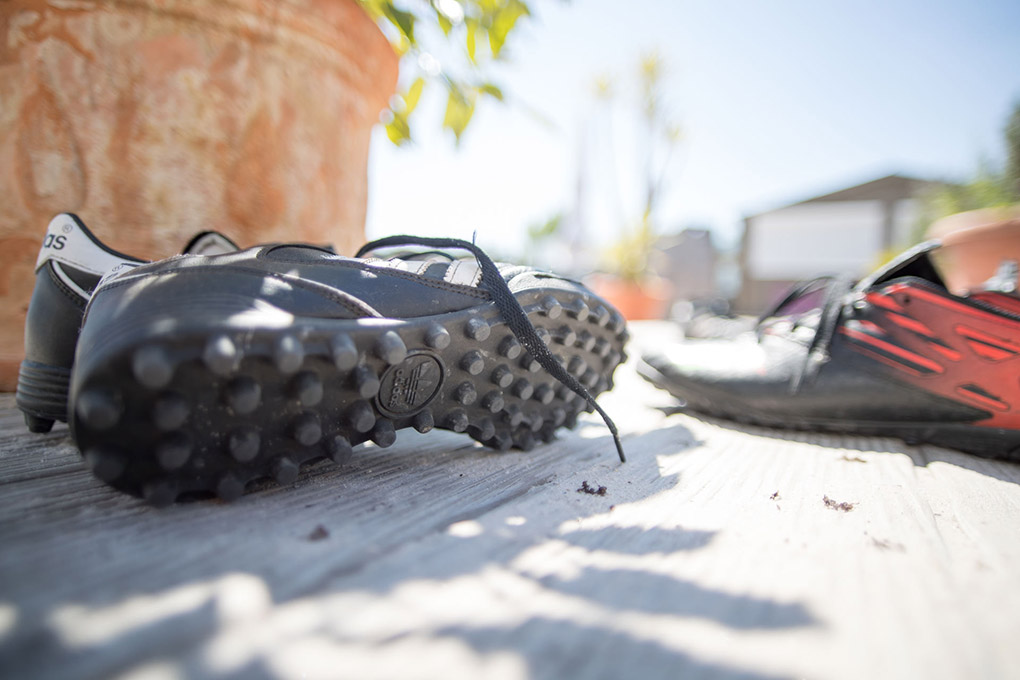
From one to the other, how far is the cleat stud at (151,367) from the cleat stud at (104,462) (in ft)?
0.31

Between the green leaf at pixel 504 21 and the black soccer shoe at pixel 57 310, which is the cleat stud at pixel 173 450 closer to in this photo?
the black soccer shoe at pixel 57 310

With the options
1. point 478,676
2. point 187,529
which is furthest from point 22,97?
point 478,676

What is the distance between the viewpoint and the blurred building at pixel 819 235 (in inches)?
468

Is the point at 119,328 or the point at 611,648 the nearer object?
the point at 611,648

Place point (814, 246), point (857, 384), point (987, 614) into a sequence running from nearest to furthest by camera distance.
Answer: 1. point (987, 614)
2. point (857, 384)
3. point (814, 246)

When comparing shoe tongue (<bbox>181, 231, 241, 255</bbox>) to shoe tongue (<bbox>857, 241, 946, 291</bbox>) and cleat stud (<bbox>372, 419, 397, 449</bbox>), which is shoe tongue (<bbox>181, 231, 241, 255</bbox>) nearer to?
cleat stud (<bbox>372, 419, 397, 449</bbox>)

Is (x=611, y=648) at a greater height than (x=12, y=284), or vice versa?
(x=12, y=284)

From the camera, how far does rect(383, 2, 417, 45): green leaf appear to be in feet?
5.39

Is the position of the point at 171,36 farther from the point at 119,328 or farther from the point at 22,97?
the point at 119,328

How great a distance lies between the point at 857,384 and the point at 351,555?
1.19 m

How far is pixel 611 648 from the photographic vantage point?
41cm

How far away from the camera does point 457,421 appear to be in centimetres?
81

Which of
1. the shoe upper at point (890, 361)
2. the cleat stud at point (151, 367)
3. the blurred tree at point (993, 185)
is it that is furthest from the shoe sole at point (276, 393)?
the blurred tree at point (993, 185)

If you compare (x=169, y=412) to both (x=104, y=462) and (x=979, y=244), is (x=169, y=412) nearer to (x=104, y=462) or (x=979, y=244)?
(x=104, y=462)
